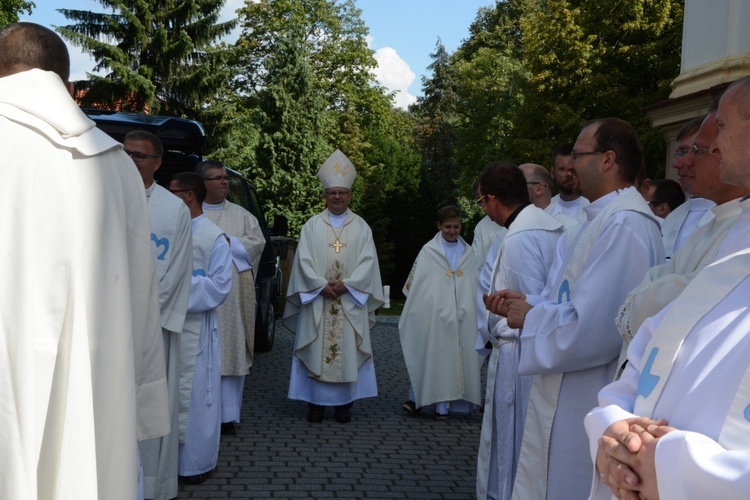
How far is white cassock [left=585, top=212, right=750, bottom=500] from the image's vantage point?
1734mm

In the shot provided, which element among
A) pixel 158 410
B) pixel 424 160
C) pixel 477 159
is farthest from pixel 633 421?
pixel 424 160

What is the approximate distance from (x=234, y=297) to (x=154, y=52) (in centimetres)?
2741

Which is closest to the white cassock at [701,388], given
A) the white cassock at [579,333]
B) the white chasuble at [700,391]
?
the white chasuble at [700,391]

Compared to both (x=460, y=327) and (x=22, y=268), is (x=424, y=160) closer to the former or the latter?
(x=460, y=327)

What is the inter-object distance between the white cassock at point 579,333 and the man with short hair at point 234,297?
150 inches

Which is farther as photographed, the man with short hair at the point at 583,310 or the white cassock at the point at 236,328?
the white cassock at the point at 236,328

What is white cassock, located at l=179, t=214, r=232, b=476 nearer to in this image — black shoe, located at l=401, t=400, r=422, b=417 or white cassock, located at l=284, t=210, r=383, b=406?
white cassock, located at l=284, t=210, r=383, b=406

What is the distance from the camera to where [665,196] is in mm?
7473

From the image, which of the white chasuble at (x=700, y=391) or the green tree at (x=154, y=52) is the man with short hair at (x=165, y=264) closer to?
the white chasuble at (x=700, y=391)

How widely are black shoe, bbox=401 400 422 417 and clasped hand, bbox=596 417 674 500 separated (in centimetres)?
648

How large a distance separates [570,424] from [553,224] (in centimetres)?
160

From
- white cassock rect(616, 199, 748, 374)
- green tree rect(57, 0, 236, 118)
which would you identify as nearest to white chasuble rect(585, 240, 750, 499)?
white cassock rect(616, 199, 748, 374)

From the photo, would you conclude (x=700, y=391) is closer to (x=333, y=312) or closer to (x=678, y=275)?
(x=678, y=275)

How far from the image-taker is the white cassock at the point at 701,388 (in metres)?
1.73
